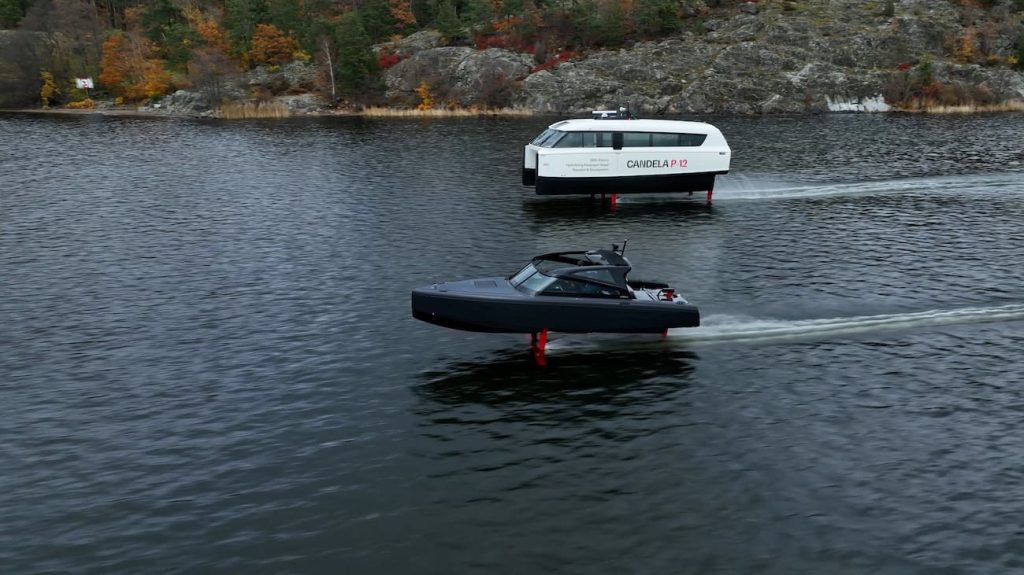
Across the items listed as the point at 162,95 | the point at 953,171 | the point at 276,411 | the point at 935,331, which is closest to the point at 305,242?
the point at 276,411

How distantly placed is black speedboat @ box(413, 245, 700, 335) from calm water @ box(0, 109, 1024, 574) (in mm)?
1283

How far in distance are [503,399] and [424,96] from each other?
87819 millimetres

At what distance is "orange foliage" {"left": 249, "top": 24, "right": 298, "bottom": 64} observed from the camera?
11794cm

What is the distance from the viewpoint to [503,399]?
73.8ft

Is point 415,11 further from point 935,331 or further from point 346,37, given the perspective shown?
point 935,331

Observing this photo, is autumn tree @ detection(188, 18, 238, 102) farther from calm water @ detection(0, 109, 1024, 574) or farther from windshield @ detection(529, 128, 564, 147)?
windshield @ detection(529, 128, 564, 147)

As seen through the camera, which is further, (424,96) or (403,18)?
(403,18)

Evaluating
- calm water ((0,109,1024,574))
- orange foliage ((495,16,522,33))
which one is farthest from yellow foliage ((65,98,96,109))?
calm water ((0,109,1024,574))

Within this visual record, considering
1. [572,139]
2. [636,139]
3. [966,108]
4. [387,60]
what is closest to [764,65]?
[966,108]

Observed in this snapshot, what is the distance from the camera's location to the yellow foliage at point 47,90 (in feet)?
384

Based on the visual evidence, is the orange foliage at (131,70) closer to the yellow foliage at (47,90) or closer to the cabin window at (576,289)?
the yellow foliage at (47,90)

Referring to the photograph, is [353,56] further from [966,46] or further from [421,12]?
[966,46]

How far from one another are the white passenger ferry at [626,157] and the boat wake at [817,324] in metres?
19.9

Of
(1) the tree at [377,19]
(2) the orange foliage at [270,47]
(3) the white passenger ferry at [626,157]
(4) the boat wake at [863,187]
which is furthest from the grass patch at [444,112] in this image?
(3) the white passenger ferry at [626,157]
